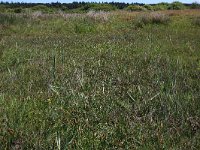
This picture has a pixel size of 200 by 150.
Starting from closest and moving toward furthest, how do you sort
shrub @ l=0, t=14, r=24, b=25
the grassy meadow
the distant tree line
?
the grassy meadow
shrub @ l=0, t=14, r=24, b=25
the distant tree line

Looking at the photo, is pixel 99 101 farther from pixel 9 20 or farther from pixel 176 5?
pixel 176 5

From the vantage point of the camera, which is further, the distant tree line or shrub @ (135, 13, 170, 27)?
the distant tree line

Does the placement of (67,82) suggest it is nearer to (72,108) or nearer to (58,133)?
(72,108)

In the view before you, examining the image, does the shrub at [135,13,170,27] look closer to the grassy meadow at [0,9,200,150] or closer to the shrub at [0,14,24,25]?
the shrub at [0,14,24,25]

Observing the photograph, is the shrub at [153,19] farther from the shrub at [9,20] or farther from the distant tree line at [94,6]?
the distant tree line at [94,6]

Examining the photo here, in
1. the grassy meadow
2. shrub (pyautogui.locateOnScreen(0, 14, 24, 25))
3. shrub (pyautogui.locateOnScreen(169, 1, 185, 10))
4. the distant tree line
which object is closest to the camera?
the grassy meadow

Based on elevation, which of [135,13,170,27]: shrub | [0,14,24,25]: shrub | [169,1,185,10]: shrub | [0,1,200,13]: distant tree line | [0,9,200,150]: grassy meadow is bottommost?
[0,1,200,13]: distant tree line

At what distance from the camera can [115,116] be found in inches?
221

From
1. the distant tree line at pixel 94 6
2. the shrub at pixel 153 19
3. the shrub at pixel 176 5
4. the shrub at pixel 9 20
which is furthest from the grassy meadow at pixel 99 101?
the shrub at pixel 176 5

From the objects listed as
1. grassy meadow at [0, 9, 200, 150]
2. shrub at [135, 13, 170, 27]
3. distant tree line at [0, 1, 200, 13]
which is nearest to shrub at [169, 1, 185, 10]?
distant tree line at [0, 1, 200, 13]

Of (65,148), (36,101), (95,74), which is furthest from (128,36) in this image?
(65,148)

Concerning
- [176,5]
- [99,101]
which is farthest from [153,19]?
[176,5]

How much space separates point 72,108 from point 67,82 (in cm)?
154

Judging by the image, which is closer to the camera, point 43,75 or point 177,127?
point 177,127
